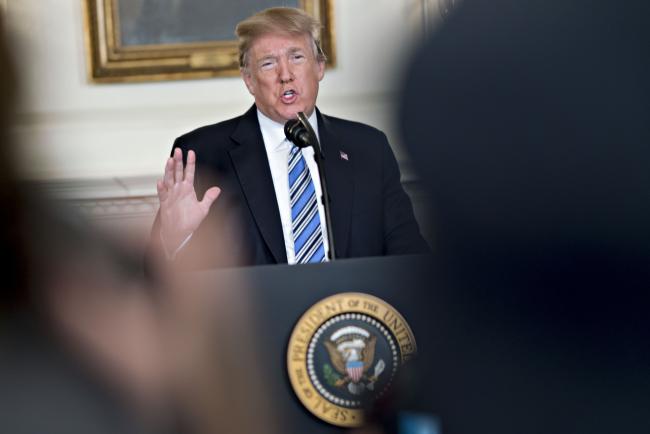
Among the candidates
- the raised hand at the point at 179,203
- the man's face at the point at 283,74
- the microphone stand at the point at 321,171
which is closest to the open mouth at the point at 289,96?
the man's face at the point at 283,74

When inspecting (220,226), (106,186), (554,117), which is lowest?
(106,186)

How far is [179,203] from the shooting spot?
0.93m

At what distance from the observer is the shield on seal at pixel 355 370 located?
2.08 ft

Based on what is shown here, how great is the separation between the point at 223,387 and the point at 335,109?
2778mm

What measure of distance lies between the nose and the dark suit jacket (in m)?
0.19

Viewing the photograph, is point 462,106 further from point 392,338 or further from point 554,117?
point 392,338

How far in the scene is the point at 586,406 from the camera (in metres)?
0.59

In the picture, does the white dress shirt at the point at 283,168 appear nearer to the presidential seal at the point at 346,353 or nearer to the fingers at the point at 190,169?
the fingers at the point at 190,169

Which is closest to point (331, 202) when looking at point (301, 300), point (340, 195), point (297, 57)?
point (340, 195)

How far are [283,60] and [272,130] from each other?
15 centimetres

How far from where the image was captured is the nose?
1598 mm

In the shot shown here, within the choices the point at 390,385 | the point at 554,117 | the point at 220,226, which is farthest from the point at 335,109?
the point at 554,117

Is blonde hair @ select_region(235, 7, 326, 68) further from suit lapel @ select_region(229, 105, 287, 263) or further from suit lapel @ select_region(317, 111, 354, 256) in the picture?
suit lapel @ select_region(317, 111, 354, 256)

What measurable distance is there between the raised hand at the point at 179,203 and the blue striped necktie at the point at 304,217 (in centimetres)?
22
